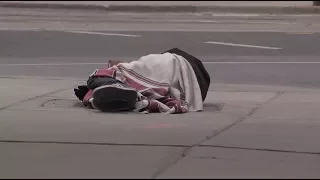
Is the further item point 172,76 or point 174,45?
point 174,45

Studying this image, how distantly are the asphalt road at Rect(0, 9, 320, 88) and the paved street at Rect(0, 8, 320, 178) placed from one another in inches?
0.9

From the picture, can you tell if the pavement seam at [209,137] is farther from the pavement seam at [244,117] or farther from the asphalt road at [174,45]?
the asphalt road at [174,45]

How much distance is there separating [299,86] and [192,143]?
442 centimetres

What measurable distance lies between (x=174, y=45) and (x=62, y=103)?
6725mm

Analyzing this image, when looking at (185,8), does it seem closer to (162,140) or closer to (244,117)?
(244,117)

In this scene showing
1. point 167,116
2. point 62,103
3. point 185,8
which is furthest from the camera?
point 185,8

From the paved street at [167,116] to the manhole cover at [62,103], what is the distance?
12 millimetres

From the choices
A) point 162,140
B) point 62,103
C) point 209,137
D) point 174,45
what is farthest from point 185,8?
point 162,140

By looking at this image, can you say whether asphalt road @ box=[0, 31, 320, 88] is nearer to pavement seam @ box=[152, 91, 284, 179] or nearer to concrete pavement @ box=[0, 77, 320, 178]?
pavement seam @ box=[152, 91, 284, 179]

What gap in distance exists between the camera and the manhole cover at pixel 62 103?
845cm

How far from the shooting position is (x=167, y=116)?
7.75 meters

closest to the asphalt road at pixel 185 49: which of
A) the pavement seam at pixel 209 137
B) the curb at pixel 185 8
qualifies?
the pavement seam at pixel 209 137

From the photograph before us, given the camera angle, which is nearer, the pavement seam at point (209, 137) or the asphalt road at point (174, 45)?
the pavement seam at point (209, 137)

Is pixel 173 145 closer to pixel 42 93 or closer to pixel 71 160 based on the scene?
pixel 71 160
